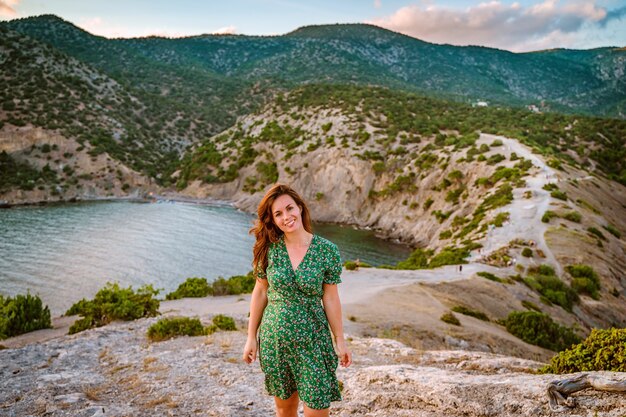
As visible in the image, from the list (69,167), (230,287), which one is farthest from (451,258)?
(69,167)

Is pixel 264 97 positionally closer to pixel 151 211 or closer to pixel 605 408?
pixel 151 211

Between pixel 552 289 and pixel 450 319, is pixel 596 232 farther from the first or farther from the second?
pixel 450 319

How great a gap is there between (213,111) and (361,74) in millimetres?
54667

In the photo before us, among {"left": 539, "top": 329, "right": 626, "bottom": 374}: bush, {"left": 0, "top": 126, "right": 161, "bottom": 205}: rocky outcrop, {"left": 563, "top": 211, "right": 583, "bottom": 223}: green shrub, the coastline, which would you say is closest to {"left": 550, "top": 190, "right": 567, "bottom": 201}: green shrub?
{"left": 563, "top": 211, "right": 583, "bottom": 223}: green shrub

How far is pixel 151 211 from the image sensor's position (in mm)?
69375

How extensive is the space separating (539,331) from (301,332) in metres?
19.8

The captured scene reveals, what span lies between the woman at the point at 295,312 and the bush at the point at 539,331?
18.5 metres

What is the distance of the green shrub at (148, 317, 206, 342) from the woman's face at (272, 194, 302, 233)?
9493 mm

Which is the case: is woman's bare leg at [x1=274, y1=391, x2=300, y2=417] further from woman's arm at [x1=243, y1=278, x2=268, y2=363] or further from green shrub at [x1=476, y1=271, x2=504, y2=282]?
green shrub at [x1=476, y1=271, x2=504, y2=282]

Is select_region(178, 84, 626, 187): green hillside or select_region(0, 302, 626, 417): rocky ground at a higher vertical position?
select_region(178, 84, 626, 187): green hillside

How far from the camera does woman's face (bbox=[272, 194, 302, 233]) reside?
4.36 metres

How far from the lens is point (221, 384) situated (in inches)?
322

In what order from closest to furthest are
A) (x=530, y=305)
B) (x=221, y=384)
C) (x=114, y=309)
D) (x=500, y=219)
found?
1. (x=221, y=384)
2. (x=114, y=309)
3. (x=530, y=305)
4. (x=500, y=219)

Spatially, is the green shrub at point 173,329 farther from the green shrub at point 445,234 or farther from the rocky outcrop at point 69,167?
the rocky outcrop at point 69,167
